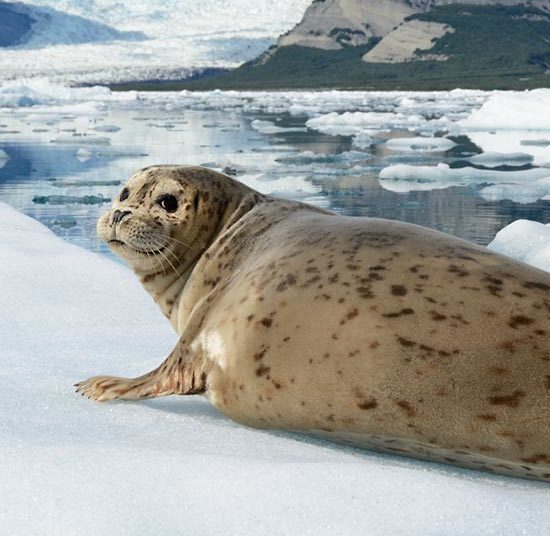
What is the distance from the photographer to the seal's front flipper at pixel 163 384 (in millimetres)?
2271

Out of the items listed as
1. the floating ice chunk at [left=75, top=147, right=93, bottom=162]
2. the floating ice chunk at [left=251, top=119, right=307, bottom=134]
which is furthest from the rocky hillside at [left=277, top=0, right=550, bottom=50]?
the floating ice chunk at [left=75, top=147, right=93, bottom=162]

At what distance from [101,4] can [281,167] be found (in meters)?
86.7

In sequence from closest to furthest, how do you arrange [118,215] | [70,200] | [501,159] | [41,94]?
[118,215], [70,200], [501,159], [41,94]

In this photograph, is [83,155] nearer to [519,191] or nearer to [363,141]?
[363,141]

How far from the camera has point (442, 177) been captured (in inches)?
423

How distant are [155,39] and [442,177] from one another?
77.2m

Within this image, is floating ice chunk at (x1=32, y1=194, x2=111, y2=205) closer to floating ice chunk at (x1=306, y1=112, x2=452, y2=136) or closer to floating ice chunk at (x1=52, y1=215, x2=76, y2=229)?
floating ice chunk at (x1=52, y1=215, x2=76, y2=229)

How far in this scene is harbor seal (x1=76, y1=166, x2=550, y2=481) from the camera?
180 centimetres

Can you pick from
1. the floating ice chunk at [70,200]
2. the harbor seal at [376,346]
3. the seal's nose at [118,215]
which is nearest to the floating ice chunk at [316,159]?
the floating ice chunk at [70,200]

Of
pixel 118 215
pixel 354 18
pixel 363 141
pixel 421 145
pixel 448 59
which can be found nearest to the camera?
pixel 118 215

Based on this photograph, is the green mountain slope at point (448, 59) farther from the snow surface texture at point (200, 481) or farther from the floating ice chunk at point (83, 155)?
the snow surface texture at point (200, 481)

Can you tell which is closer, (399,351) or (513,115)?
(399,351)

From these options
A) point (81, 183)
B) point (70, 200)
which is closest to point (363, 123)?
point (81, 183)

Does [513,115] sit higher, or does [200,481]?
[200,481]
